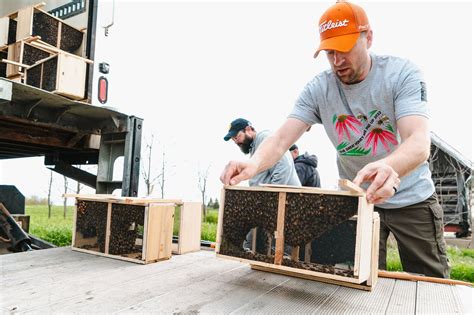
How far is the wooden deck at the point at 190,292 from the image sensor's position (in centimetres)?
141

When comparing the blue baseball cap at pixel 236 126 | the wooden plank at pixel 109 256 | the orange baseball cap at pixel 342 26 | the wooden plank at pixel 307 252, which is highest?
the orange baseball cap at pixel 342 26

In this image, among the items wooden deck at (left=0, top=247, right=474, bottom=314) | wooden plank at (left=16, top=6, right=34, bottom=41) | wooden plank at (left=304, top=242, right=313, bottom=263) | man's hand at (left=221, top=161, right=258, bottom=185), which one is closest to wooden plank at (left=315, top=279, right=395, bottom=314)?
wooden deck at (left=0, top=247, right=474, bottom=314)

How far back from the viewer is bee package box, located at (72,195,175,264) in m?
2.20

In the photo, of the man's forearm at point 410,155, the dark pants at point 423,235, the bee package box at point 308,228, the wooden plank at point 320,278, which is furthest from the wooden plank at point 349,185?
the dark pants at point 423,235

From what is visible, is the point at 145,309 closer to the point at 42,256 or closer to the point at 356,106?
the point at 42,256

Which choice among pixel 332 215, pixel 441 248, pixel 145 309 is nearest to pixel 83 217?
pixel 145 309

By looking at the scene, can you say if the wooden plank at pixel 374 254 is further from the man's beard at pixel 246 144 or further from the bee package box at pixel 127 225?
the man's beard at pixel 246 144

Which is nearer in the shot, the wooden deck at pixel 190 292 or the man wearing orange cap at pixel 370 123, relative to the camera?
the wooden deck at pixel 190 292

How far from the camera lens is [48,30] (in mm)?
A: 3746

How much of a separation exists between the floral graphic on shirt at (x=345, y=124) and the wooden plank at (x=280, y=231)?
2.14 feet

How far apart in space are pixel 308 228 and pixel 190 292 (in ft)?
1.94

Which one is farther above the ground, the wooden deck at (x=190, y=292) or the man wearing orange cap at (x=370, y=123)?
the man wearing orange cap at (x=370, y=123)

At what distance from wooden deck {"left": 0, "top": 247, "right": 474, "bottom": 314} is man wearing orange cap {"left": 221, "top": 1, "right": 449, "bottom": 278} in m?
0.41

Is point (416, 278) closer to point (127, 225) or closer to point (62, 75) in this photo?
point (127, 225)
